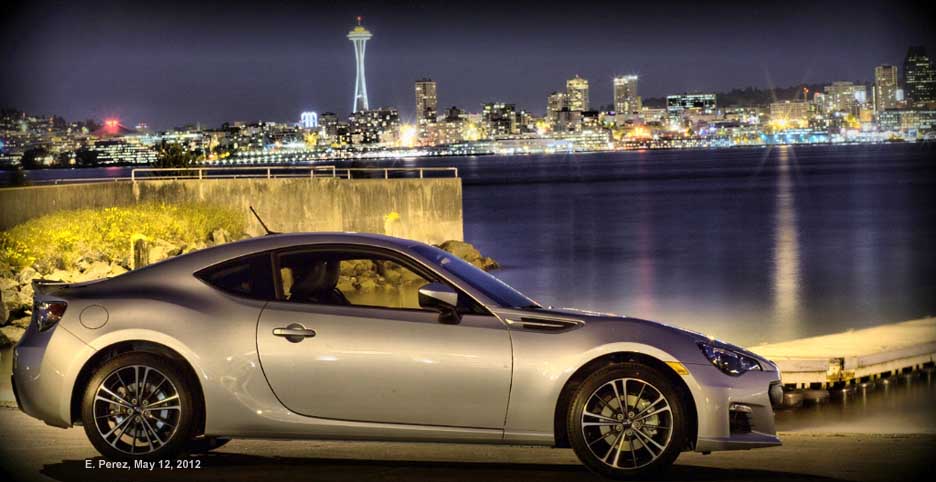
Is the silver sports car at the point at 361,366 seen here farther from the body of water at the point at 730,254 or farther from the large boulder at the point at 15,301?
the body of water at the point at 730,254

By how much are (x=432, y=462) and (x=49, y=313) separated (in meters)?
2.50

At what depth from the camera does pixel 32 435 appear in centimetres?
880

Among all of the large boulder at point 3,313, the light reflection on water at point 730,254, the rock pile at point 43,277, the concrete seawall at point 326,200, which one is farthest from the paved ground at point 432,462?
the concrete seawall at point 326,200

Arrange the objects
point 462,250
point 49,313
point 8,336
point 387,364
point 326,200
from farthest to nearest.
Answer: point 326,200, point 462,250, point 8,336, point 49,313, point 387,364

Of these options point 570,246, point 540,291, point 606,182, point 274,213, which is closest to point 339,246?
point 540,291

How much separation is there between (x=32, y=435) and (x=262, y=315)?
248 cm

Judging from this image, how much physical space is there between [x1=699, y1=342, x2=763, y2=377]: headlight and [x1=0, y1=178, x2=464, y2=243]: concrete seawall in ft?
102

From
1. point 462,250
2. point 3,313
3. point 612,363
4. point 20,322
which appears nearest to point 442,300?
point 612,363

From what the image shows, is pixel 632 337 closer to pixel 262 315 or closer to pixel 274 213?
pixel 262 315

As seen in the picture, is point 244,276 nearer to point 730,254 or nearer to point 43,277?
point 43,277

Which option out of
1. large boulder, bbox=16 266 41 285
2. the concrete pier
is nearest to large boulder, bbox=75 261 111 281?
large boulder, bbox=16 266 41 285

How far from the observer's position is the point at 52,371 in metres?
7.45

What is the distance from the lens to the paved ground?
7371mm

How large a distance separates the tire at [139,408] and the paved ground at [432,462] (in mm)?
152
